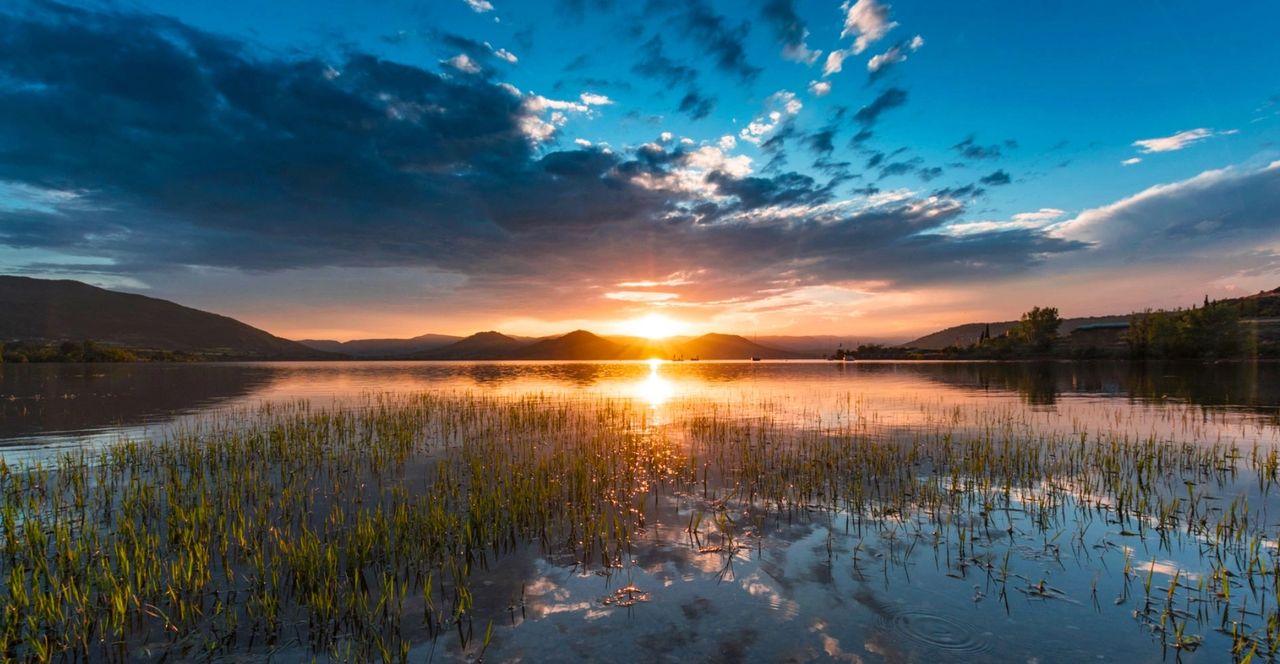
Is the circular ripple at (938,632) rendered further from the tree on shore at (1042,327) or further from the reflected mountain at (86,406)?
the tree on shore at (1042,327)

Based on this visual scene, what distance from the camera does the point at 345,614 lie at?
9.33 metres

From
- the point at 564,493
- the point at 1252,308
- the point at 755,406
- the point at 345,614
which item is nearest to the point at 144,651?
the point at 345,614

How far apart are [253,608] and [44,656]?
2557mm

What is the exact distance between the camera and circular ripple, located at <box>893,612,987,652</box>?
340 inches

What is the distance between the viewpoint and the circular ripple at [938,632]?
864cm

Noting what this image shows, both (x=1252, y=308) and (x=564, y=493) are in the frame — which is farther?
(x=1252, y=308)

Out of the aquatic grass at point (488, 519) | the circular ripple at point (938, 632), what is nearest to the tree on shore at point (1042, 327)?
the aquatic grass at point (488, 519)

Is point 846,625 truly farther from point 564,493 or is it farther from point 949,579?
point 564,493

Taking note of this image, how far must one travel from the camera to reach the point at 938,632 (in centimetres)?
903

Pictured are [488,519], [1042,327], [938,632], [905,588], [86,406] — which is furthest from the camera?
[1042,327]

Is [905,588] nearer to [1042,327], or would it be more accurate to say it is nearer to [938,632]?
[938,632]

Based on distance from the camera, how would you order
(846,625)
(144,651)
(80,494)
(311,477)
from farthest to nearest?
(311,477)
(80,494)
(846,625)
(144,651)

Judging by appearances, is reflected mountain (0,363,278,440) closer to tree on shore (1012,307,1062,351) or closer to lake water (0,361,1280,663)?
lake water (0,361,1280,663)

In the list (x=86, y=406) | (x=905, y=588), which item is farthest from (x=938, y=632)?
(x=86, y=406)
